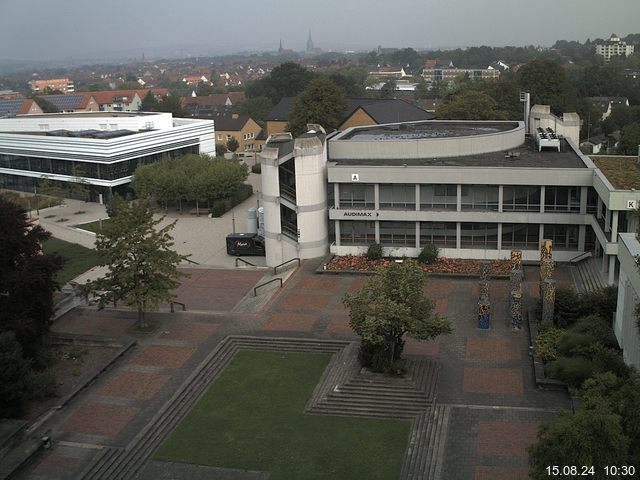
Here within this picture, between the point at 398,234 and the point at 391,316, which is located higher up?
the point at 391,316

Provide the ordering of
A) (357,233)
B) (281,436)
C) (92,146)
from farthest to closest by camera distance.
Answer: (92,146), (357,233), (281,436)

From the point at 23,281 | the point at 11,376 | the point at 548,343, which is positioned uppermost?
the point at 23,281

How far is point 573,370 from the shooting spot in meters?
21.3

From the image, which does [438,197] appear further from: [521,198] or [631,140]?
[631,140]

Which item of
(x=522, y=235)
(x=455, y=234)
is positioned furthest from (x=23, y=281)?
(x=522, y=235)

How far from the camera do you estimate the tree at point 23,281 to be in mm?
24625

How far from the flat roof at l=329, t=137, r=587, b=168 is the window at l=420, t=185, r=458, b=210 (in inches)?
54.3

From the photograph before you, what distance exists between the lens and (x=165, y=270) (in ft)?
93.9

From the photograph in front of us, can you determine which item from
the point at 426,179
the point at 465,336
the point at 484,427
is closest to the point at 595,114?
the point at 426,179

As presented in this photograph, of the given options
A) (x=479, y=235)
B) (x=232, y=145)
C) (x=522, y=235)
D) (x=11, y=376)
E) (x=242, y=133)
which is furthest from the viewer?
(x=242, y=133)

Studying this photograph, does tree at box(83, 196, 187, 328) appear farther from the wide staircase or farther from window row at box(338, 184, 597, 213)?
the wide staircase

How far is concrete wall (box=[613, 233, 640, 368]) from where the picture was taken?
21328 millimetres

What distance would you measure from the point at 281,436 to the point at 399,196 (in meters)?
18.7

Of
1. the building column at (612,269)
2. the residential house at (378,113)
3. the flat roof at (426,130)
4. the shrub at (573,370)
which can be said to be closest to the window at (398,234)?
the flat roof at (426,130)
